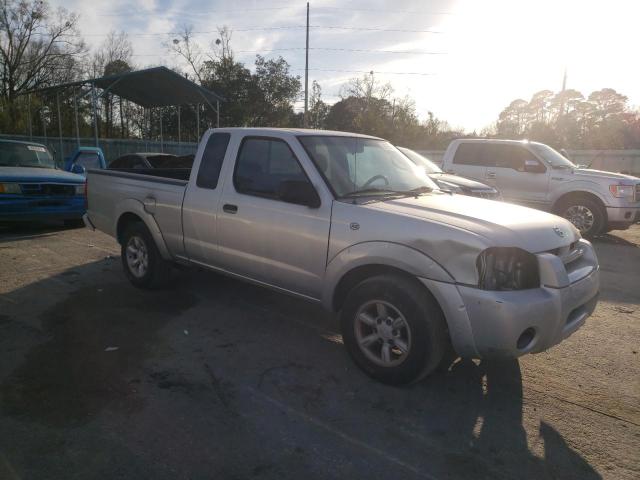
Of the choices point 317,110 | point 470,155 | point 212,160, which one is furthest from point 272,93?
point 212,160

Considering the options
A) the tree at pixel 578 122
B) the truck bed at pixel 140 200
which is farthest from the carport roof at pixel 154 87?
the tree at pixel 578 122

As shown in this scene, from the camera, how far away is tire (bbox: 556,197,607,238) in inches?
366

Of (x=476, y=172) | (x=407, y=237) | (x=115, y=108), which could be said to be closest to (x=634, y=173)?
(x=476, y=172)

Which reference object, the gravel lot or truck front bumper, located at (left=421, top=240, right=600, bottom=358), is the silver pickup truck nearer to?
truck front bumper, located at (left=421, top=240, right=600, bottom=358)

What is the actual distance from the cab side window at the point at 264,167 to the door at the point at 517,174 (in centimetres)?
720

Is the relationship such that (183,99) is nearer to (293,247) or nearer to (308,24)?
(308,24)

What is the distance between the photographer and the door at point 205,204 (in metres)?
4.47

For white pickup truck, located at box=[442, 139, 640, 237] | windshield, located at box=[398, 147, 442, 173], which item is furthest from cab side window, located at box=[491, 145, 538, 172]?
windshield, located at box=[398, 147, 442, 173]

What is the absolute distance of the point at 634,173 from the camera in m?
18.5

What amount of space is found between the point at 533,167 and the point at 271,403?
8438mm

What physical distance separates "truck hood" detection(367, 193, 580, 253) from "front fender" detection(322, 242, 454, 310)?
0.28m

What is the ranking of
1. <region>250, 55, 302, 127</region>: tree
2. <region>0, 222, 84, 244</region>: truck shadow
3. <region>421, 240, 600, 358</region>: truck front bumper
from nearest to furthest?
1. <region>421, 240, 600, 358</region>: truck front bumper
2. <region>0, 222, 84, 244</region>: truck shadow
3. <region>250, 55, 302, 127</region>: tree

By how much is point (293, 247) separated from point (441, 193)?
1.49 metres

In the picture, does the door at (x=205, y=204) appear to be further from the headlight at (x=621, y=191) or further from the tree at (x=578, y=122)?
the tree at (x=578, y=122)
